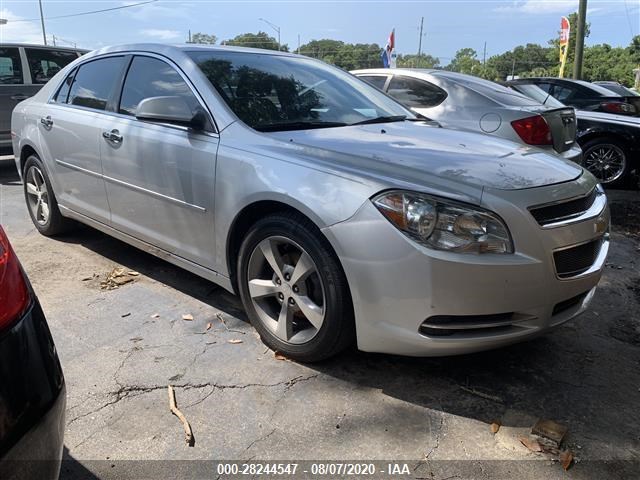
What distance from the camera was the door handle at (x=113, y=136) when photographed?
3.54 m

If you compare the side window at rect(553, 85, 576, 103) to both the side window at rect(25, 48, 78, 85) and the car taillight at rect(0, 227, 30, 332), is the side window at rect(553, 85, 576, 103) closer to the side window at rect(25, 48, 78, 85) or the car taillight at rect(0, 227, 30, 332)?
the side window at rect(25, 48, 78, 85)

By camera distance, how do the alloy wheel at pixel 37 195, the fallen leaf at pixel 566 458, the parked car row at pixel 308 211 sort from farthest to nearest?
the alloy wheel at pixel 37 195
the parked car row at pixel 308 211
the fallen leaf at pixel 566 458

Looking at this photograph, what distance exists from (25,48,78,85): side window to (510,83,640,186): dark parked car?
7.05 m

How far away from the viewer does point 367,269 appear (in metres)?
2.30

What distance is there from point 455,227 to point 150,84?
7.68 feet

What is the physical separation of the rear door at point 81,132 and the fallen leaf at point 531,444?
3052 mm

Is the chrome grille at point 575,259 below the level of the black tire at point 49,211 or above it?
above

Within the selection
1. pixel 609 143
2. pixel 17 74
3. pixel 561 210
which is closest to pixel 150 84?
pixel 561 210

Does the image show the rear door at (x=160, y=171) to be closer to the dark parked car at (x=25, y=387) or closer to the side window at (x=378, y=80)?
the dark parked car at (x=25, y=387)

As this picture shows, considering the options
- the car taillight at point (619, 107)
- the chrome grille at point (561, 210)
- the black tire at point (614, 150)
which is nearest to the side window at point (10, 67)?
the chrome grille at point (561, 210)

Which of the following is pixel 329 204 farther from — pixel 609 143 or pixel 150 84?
pixel 609 143

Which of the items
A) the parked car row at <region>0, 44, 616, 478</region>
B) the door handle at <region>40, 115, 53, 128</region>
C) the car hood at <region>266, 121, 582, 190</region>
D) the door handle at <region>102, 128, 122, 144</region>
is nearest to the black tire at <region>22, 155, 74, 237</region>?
the door handle at <region>40, 115, 53, 128</region>

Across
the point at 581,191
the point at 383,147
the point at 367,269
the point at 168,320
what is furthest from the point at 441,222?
the point at 168,320

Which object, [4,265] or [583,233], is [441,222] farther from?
[4,265]
